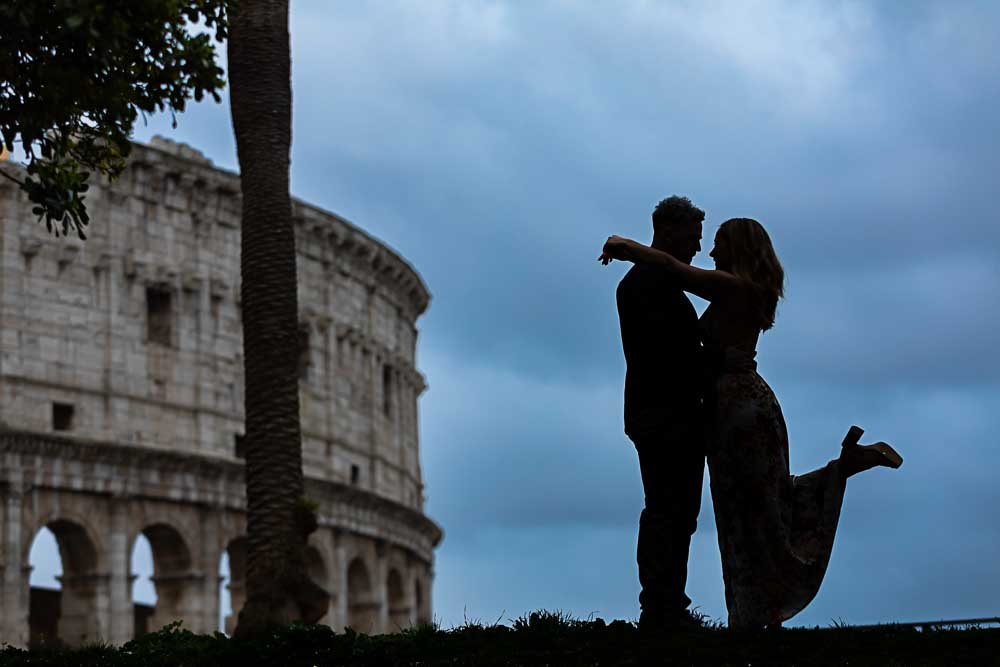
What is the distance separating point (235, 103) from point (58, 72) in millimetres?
11363

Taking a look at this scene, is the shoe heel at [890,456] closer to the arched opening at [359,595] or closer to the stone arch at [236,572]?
the stone arch at [236,572]

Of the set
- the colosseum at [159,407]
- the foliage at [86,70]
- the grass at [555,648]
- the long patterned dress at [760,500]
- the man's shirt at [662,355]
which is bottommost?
the grass at [555,648]

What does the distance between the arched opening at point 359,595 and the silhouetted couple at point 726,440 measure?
4424 centimetres

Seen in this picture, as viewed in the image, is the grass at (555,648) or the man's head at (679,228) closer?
the grass at (555,648)

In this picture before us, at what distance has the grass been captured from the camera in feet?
30.7

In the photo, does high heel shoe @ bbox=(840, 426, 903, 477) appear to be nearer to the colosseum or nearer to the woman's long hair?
the woman's long hair

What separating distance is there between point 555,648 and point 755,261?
2595mm

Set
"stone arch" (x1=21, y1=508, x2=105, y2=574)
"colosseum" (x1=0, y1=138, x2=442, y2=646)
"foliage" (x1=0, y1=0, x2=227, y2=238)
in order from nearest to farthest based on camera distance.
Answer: "foliage" (x1=0, y1=0, x2=227, y2=238) → "stone arch" (x1=21, y1=508, x2=105, y2=574) → "colosseum" (x1=0, y1=138, x2=442, y2=646)

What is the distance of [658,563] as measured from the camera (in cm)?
969

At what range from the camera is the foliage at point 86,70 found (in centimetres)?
1279

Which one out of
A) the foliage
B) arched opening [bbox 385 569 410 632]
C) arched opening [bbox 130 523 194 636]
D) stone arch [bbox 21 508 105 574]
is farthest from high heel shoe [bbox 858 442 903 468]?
arched opening [bbox 385 569 410 632]

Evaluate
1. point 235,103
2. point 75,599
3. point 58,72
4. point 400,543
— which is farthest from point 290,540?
point 400,543

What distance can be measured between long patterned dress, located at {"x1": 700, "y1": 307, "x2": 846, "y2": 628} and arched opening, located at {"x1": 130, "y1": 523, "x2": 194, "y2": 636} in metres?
37.0

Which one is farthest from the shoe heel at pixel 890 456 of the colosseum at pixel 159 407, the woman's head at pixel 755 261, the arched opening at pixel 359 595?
the arched opening at pixel 359 595
